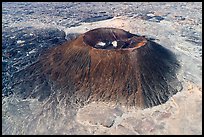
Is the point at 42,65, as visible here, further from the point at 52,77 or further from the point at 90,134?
the point at 90,134

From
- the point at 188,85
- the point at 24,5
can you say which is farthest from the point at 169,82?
the point at 24,5

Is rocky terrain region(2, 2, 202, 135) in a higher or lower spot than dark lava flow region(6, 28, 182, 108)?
lower

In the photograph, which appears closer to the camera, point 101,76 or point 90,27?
point 101,76

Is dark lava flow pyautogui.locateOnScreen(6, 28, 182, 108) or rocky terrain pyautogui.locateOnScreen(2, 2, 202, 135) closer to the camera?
rocky terrain pyautogui.locateOnScreen(2, 2, 202, 135)

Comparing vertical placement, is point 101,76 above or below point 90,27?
above

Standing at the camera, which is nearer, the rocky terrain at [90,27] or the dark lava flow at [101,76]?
the rocky terrain at [90,27]
